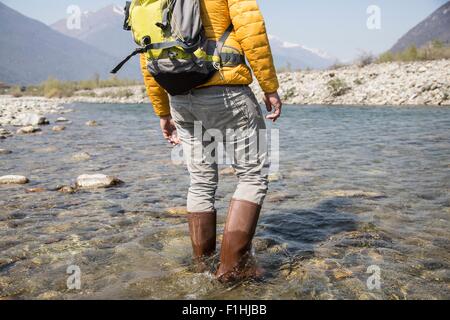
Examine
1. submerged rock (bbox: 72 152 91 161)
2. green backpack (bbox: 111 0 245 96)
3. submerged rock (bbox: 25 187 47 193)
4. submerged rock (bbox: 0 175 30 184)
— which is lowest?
submerged rock (bbox: 25 187 47 193)

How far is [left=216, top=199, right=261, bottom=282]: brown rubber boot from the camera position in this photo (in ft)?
8.89

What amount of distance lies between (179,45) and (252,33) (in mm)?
477

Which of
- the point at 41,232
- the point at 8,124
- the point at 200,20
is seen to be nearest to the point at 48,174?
the point at 41,232

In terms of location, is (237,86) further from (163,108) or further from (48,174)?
(48,174)

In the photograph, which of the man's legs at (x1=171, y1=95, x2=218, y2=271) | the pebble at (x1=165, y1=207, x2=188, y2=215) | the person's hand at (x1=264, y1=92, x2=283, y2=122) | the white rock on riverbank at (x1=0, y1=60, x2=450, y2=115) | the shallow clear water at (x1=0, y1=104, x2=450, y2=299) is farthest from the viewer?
the white rock on riverbank at (x1=0, y1=60, x2=450, y2=115)

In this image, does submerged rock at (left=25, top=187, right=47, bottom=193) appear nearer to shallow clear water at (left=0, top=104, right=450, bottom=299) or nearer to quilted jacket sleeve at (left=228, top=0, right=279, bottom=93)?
shallow clear water at (left=0, top=104, right=450, bottom=299)

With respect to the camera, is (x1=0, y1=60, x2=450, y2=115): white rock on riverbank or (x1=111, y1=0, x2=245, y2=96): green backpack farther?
(x1=0, y1=60, x2=450, y2=115): white rock on riverbank

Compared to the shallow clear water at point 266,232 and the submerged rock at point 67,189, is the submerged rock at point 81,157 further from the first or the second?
the submerged rock at point 67,189

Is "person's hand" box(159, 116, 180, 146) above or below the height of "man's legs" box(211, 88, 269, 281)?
above

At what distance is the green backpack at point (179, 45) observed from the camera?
2434mm

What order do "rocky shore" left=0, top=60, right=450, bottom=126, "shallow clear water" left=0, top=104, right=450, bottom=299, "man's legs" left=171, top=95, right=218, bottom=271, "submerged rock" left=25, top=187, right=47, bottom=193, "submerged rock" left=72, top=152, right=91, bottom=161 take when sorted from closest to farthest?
1. "shallow clear water" left=0, top=104, right=450, bottom=299
2. "man's legs" left=171, top=95, right=218, bottom=271
3. "submerged rock" left=25, top=187, right=47, bottom=193
4. "submerged rock" left=72, top=152, right=91, bottom=161
5. "rocky shore" left=0, top=60, right=450, bottom=126

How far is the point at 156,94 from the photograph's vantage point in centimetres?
315

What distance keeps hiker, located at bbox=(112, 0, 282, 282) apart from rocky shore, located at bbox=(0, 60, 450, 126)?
17.3 m

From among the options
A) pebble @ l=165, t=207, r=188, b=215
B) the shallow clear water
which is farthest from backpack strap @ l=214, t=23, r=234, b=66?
pebble @ l=165, t=207, r=188, b=215
